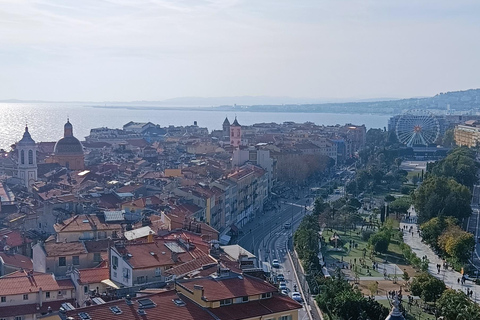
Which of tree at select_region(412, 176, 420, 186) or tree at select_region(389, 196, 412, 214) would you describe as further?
tree at select_region(412, 176, 420, 186)

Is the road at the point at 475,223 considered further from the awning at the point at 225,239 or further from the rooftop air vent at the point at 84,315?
the rooftop air vent at the point at 84,315

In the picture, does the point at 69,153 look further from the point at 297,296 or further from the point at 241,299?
A: the point at 241,299

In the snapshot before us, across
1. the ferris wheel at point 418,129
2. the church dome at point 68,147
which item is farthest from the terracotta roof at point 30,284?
the ferris wheel at point 418,129

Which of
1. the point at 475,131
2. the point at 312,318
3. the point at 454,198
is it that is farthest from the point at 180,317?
the point at 475,131

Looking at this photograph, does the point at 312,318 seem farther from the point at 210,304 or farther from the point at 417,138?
the point at 417,138

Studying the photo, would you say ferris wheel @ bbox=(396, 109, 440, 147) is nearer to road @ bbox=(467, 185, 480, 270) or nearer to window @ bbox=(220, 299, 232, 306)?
road @ bbox=(467, 185, 480, 270)

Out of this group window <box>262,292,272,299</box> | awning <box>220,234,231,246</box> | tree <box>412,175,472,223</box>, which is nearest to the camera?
window <box>262,292,272,299</box>

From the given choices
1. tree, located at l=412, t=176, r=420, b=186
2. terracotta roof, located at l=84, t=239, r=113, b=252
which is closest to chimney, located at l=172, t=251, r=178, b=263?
terracotta roof, located at l=84, t=239, r=113, b=252
